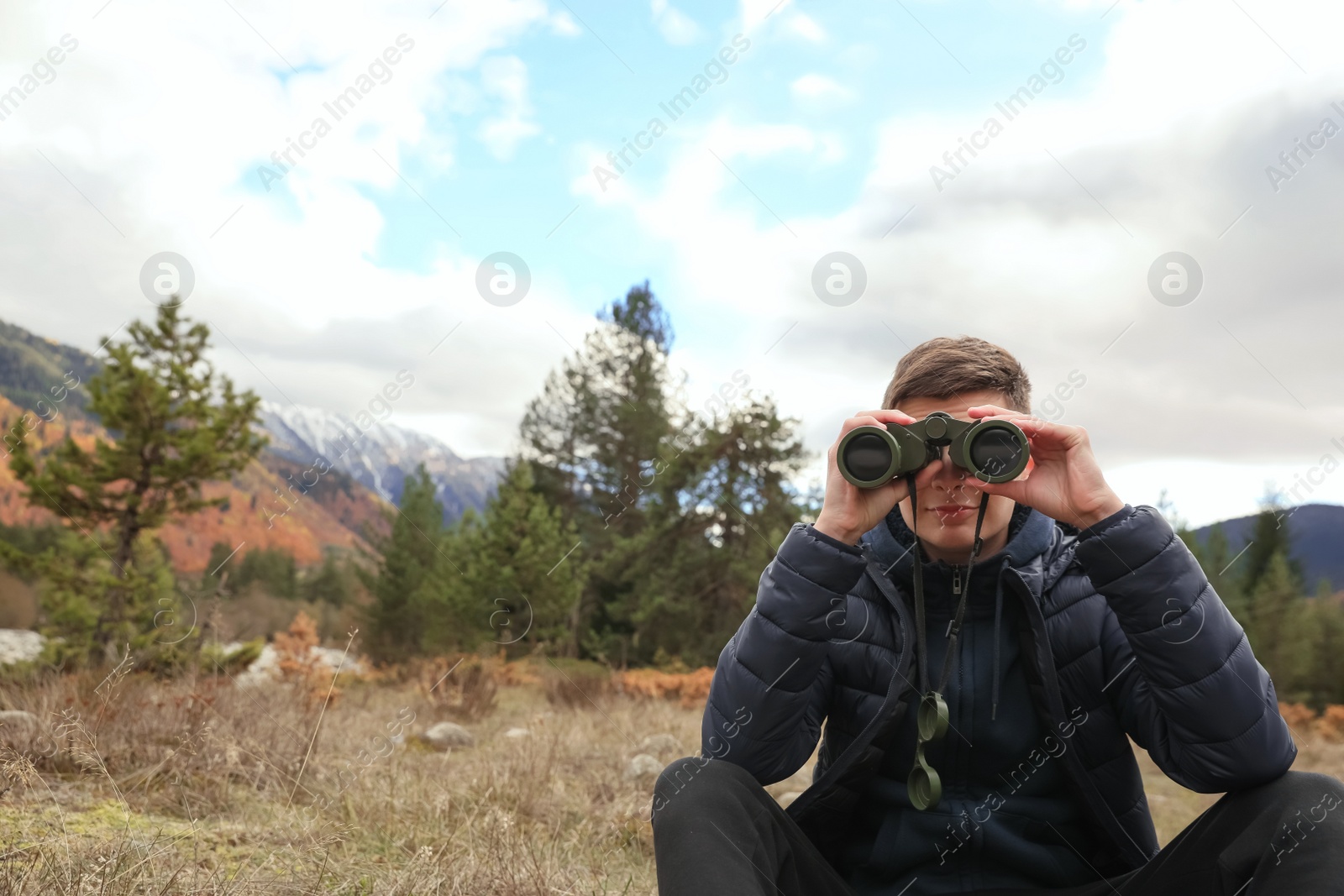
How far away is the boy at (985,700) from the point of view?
5.48 feet

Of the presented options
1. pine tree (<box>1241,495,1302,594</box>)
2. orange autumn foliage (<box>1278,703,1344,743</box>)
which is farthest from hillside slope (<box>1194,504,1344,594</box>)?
orange autumn foliage (<box>1278,703,1344,743</box>)

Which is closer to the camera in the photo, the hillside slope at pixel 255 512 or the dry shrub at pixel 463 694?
the dry shrub at pixel 463 694

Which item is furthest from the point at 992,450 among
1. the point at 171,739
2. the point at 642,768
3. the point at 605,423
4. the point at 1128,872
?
the point at 605,423

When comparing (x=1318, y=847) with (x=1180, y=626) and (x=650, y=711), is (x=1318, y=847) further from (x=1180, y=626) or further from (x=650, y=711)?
(x=650, y=711)

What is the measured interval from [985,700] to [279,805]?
7.09 ft

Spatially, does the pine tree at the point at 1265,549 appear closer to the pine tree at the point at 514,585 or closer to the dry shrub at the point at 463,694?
the pine tree at the point at 514,585

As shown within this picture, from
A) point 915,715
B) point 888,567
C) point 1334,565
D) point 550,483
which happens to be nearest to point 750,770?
point 915,715

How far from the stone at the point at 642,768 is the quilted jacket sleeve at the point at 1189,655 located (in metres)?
2.98

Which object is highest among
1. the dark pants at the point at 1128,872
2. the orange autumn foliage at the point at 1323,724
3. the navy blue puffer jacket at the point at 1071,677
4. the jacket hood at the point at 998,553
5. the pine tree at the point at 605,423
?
the pine tree at the point at 605,423

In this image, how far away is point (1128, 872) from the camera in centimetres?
181

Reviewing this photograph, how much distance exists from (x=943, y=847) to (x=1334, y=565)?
4143 centimetres

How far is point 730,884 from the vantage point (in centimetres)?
148

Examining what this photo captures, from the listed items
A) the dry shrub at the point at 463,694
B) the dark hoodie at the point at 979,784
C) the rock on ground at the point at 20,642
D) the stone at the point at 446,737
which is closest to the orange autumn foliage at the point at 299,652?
the dry shrub at the point at 463,694

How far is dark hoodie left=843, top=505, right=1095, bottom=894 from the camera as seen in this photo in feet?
6.23
